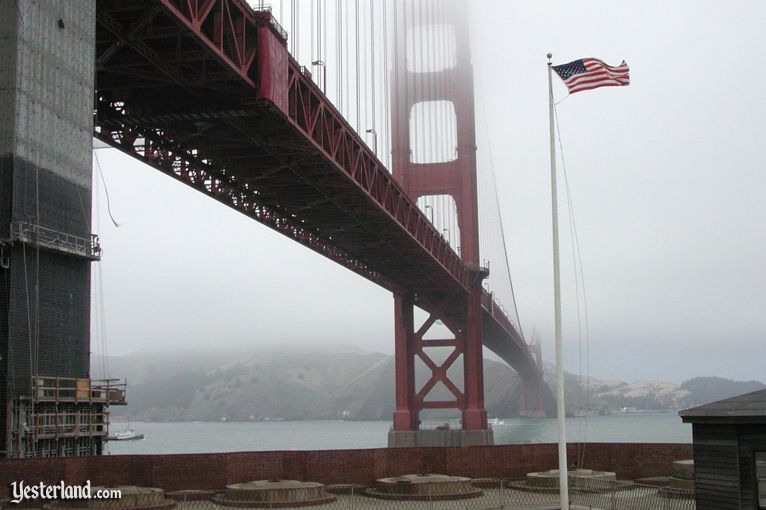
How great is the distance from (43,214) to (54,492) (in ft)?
17.4

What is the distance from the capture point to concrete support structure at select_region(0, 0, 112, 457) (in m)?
19.6

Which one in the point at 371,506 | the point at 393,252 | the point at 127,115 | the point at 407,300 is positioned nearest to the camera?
the point at 371,506

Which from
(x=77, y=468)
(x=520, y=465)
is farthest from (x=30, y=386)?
(x=520, y=465)

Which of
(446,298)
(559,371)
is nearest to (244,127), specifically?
(559,371)

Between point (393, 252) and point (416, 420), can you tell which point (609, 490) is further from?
point (416, 420)

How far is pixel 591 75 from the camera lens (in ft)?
66.6

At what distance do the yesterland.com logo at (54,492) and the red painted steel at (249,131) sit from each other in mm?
8944

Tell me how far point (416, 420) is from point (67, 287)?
42666mm

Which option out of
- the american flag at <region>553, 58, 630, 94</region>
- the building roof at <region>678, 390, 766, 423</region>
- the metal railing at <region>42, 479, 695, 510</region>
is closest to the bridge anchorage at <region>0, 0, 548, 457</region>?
the metal railing at <region>42, 479, 695, 510</region>

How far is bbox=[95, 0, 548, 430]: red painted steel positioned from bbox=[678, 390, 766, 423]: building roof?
11771 millimetres

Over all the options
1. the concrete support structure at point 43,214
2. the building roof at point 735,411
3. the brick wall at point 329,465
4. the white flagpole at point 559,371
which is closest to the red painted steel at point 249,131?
the concrete support structure at point 43,214

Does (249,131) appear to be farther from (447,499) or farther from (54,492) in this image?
(54,492)

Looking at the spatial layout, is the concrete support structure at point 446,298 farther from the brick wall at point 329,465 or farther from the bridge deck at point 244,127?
the brick wall at point 329,465

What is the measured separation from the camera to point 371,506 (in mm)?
21047
